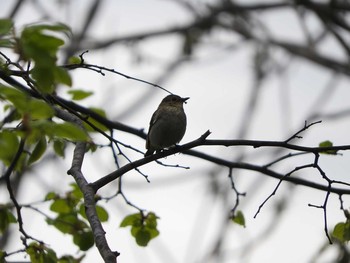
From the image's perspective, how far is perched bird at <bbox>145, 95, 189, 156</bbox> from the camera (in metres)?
6.15

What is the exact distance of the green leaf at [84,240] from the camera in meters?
5.12

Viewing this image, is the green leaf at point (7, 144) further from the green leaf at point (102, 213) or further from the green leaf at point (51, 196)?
the green leaf at point (51, 196)

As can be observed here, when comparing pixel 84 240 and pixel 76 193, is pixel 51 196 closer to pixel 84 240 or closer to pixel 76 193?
pixel 76 193

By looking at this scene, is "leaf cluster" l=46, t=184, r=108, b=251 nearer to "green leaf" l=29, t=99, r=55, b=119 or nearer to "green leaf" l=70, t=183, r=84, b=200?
"green leaf" l=70, t=183, r=84, b=200

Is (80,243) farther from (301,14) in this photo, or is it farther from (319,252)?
(301,14)

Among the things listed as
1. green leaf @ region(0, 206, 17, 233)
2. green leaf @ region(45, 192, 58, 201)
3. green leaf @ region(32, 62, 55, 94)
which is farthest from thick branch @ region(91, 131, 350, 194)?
green leaf @ region(45, 192, 58, 201)

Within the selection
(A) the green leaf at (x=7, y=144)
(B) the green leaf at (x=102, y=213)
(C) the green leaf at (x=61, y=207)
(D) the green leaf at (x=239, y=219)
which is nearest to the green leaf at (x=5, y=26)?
(A) the green leaf at (x=7, y=144)

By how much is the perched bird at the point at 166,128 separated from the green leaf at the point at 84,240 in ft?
4.36

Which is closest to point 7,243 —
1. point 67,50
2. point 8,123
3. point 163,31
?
point 67,50

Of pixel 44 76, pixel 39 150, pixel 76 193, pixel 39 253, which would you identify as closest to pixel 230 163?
pixel 76 193

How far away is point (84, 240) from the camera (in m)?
5.13

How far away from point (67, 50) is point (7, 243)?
3.77 metres

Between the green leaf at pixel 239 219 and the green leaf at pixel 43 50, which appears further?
the green leaf at pixel 239 219

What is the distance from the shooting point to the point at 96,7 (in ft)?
37.1
